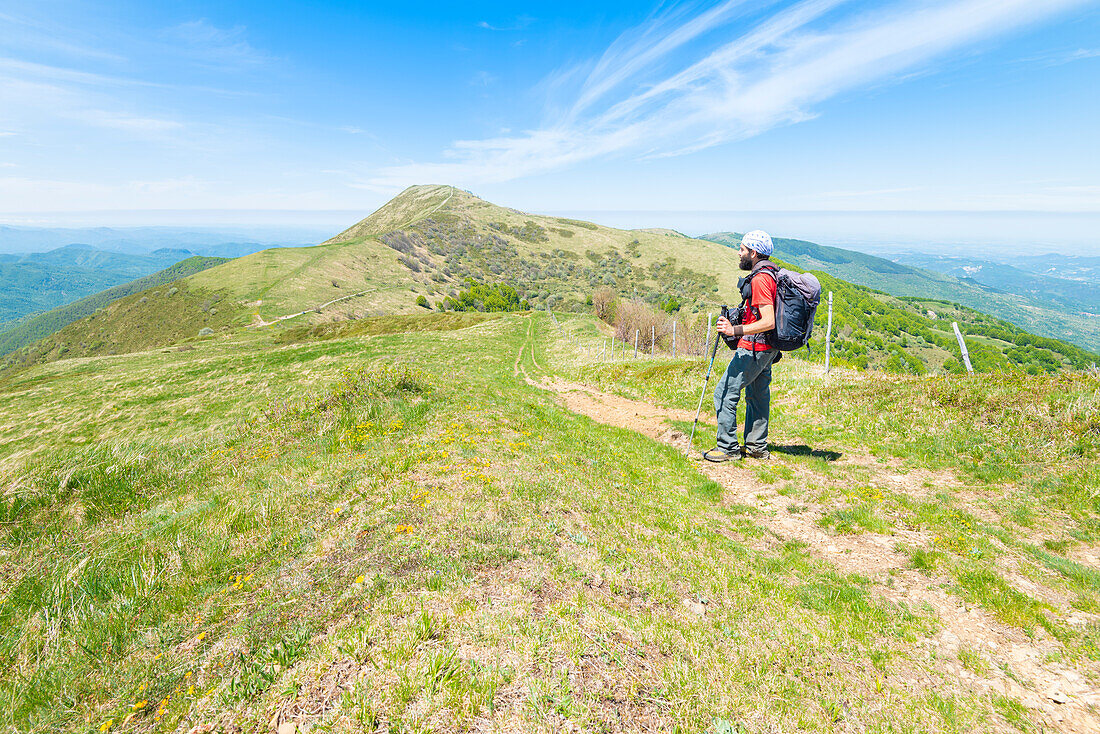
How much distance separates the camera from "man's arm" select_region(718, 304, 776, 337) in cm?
848

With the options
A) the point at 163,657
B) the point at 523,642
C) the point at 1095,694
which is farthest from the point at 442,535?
the point at 1095,694

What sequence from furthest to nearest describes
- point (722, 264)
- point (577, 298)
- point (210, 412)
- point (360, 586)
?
point (722, 264)
point (577, 298)
point (210, 412)
point (360, 586)

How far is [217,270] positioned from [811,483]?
13426cm

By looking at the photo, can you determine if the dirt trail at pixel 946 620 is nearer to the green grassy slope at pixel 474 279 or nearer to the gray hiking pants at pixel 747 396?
the gray hiking pants at pixel 747 396

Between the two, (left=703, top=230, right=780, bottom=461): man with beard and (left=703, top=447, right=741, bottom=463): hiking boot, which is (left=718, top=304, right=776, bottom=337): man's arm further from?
(left=703, top=447, right=741, bottom=463): hiking boot

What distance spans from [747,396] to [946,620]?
5319 mm

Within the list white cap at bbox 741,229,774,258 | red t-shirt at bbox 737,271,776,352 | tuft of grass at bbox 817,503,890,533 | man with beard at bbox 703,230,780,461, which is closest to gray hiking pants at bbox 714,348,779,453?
man with beard at bbox 703,230,780,461

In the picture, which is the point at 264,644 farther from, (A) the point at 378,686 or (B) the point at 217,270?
(B) the point at 217,270

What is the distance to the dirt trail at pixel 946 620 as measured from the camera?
13.0 feet

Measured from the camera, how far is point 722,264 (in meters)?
157

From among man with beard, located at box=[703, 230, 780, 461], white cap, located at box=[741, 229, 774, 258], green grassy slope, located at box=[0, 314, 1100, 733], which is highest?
white cap, located at box=[741, 229, 774, 258]

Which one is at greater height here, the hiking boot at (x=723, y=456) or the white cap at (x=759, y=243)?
the white cap at (x=759, y=243)

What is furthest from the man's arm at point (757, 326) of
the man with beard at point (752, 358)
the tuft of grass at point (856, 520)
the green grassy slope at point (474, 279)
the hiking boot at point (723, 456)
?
the green grassy slope at point (474, 279)

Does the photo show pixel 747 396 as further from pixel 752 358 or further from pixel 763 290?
pixel 763 290
